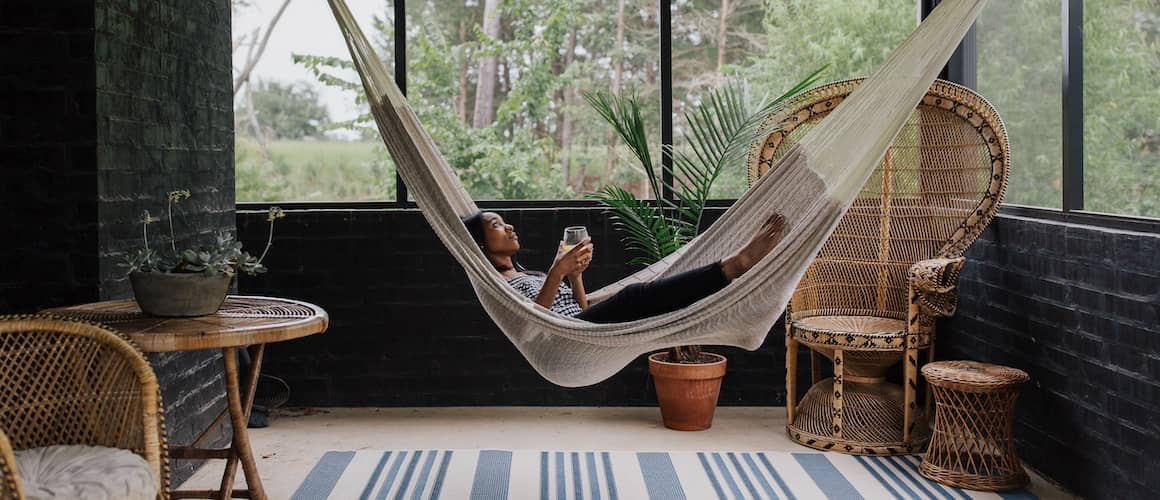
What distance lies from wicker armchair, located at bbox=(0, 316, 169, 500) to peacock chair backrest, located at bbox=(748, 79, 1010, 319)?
220 centimetres

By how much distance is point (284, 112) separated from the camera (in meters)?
5.15

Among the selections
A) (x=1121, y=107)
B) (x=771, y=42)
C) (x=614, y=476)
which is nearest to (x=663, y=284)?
(x=614, y=476)

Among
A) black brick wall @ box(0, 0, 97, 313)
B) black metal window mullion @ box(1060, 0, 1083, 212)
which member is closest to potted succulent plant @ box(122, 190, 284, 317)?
black brick wall @ box(0, 0, 97, 313)

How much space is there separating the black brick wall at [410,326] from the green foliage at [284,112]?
1.14m

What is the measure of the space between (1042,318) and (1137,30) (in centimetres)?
89

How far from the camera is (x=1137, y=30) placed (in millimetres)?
2748

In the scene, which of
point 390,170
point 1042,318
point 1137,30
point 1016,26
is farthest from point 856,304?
point 390,170

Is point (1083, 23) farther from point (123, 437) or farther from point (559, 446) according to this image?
point (123, 437)

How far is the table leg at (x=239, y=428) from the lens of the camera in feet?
8.18

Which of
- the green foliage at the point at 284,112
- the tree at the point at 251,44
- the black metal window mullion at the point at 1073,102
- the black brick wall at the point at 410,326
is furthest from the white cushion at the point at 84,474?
the tree at the point at 251,44

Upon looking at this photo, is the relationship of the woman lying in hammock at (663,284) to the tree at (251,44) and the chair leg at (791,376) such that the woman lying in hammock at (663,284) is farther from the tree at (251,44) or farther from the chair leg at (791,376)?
the tree at (251,44)

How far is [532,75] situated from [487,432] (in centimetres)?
215

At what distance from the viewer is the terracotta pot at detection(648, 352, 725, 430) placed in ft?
12.2

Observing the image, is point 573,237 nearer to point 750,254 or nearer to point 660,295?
point 660,295
